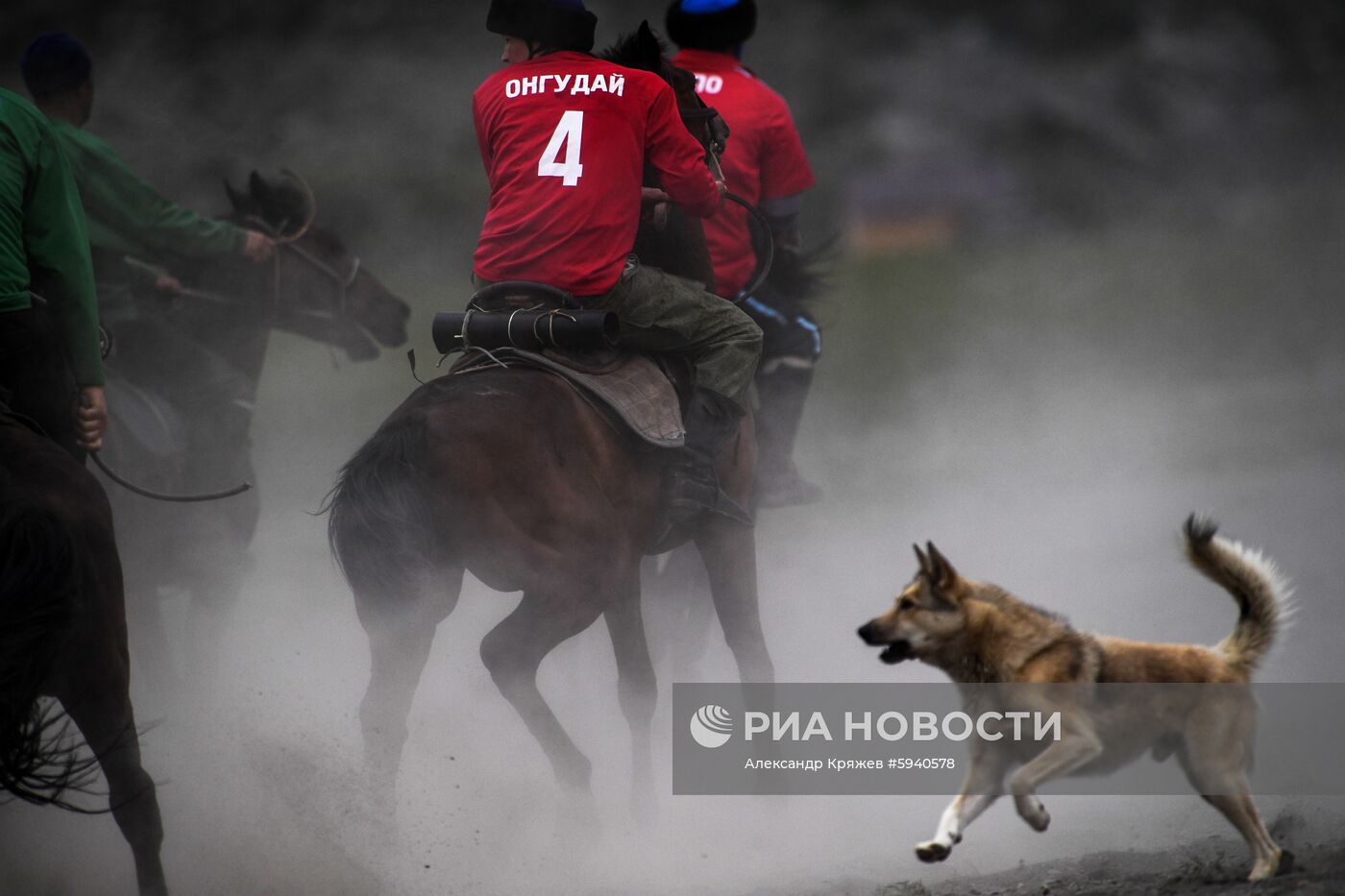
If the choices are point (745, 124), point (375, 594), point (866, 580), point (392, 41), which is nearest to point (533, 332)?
point (375, 594)

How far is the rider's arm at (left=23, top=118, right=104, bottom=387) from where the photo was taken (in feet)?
15.2

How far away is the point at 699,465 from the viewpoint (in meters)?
5.45

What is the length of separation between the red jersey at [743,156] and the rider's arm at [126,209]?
83.0 inches

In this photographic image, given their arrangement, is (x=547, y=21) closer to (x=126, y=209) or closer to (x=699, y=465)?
(x=699, y=465)

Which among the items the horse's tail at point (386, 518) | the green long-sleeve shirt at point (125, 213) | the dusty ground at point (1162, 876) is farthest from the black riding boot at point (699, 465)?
the green long-sleeve shirt at point (125, 213)

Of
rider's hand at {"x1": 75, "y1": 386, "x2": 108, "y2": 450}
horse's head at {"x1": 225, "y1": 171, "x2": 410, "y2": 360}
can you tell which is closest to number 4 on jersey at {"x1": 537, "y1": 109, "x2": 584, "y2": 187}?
rider's hand at {"x1": 75, "y1": 386, "x2": 108, "y2": 450}

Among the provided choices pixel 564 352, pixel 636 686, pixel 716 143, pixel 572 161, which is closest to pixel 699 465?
pixel 564 352

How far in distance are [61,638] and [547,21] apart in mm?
2331

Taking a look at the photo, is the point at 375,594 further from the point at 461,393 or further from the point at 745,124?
the point at 745,124

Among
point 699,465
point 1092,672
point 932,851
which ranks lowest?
point 932,851

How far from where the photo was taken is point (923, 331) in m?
16.6

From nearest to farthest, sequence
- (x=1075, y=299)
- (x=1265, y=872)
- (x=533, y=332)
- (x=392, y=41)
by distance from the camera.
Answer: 1. (x=1265, y=872)
2. (x=533, y=332)
3. (x=1075, y=299)
4. (x=392, y=41)

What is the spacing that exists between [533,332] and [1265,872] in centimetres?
248

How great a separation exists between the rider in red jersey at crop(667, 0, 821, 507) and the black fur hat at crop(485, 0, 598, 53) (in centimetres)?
141
